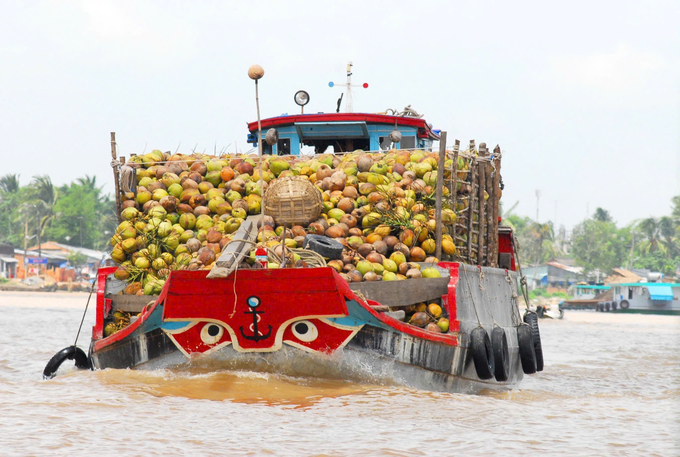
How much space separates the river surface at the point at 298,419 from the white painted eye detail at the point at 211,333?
0.47m

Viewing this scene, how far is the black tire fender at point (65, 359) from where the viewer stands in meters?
10.4

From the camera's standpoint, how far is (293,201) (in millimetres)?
9891

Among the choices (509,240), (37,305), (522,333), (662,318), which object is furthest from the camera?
(662,318)

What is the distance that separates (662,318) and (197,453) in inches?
1896

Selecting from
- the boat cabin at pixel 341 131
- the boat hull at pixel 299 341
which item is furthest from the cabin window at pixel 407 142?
the boat hull at pixel 299 341

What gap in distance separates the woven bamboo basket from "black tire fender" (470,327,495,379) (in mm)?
2422

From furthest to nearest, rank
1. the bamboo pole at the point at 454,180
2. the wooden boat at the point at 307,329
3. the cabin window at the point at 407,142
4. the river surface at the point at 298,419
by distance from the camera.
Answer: the cabin window at the point at 407,142 < the bamboo pole at the point at 454,180 < the wooden boat at the point at 307,329 < the river surface at the point at 298,419

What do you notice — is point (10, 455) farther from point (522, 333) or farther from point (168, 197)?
point (522, 333)

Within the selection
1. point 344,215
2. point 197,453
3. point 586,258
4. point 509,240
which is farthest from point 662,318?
point 197,453

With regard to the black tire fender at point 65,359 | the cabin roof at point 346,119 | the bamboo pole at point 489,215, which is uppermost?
the cabin roof at point 346,119

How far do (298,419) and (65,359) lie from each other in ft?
14.1

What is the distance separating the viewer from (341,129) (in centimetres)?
1331

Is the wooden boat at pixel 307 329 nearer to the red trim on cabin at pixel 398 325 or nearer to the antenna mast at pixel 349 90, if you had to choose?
the red trim on cabin at pixel 398 325

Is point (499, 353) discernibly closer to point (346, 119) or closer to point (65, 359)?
point (346, 119)
